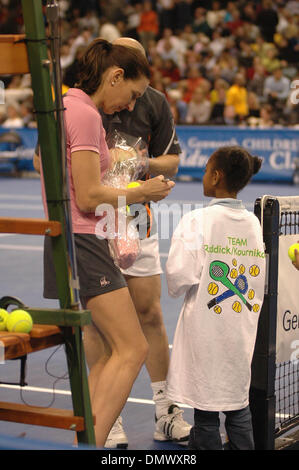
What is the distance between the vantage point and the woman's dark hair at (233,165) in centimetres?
383

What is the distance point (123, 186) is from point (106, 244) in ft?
0.91

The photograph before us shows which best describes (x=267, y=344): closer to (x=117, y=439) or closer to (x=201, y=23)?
(x=117, y=439)

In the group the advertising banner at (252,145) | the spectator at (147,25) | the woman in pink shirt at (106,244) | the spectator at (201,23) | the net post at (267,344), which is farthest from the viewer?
the spectator at (147,25)

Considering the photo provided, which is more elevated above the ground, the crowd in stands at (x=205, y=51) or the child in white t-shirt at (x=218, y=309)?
the crowd in stands at (x=205, y=51)

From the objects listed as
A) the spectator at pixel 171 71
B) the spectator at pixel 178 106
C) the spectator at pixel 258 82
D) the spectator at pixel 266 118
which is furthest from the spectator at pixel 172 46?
the spectator at pixel 266 118

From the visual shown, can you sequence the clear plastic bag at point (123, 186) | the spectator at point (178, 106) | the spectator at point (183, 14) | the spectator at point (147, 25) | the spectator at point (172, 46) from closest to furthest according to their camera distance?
the clear plastic bag at point (123, 186) → the spectator at point (178, 106) → the spectator at point (172, 46) → the spectator at point (147, 25) → the spectator at point (183, 14)

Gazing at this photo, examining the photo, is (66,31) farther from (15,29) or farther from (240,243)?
(240,243)

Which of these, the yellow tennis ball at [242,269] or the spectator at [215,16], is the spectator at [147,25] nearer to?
the spectator at [215,16]

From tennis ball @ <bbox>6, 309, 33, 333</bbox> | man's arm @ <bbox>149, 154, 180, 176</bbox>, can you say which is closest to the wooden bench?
tennis ball @ <bbox>6, 309, 33, 333</bbox>

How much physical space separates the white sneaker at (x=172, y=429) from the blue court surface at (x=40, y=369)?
0.15 ft

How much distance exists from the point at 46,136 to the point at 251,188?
14.1 m

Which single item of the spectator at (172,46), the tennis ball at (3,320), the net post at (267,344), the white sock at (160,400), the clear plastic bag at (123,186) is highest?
the spectator at (172,46)

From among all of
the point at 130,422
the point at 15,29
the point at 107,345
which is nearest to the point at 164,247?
the point at 130,422

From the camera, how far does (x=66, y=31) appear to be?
26.2 metres
